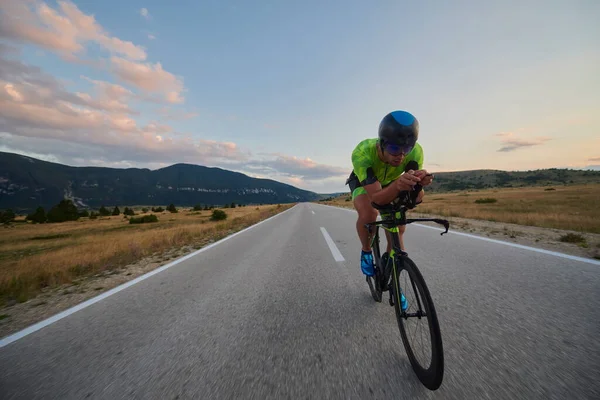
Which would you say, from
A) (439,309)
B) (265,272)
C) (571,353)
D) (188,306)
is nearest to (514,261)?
(439,309)

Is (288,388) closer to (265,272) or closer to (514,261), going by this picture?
(265,272)

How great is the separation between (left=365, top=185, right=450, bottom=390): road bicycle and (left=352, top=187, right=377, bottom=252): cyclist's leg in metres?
0.34

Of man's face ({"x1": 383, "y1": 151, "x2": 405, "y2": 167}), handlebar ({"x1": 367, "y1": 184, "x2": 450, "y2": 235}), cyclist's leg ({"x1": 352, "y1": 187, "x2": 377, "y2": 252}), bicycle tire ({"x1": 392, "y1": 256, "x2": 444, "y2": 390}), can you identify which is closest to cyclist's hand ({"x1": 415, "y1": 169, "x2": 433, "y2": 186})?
handlebar ({"x1": 367, "y1": 184, "x2": 450, "y2": 235})

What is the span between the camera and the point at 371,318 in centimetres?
251

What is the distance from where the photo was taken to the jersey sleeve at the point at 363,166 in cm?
244

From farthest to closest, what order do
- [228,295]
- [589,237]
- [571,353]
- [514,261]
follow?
[589,237] < [514,261] < [228,295] < [571,353]

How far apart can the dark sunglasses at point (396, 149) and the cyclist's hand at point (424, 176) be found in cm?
43

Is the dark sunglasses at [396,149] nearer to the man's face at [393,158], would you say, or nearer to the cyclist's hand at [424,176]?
the man's face at [393,158]

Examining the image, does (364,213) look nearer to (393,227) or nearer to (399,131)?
(393,227)

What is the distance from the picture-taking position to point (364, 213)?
2889 mm

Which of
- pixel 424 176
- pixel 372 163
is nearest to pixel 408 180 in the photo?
pixel 424 176

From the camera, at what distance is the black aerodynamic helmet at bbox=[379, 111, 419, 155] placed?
2.17 meters

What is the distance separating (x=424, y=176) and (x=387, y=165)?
0.82m

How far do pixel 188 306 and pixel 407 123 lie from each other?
322 cm
